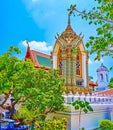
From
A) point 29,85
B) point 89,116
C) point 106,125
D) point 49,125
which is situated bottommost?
point 49,125

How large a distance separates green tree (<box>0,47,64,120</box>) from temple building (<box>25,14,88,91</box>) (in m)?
9.73

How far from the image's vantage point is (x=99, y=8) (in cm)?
575

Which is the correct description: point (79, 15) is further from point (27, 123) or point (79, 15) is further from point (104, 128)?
point (104, 128)

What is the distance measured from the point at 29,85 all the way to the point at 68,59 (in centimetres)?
1097

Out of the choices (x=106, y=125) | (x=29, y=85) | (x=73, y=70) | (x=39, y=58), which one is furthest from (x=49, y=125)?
(x=39, y=58)

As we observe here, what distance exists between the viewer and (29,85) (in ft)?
36.6

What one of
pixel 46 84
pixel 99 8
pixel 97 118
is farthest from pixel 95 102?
pixel 99 8

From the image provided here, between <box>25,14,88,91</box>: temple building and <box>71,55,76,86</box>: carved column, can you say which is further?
<box>25,14,88,91</box>: temple building

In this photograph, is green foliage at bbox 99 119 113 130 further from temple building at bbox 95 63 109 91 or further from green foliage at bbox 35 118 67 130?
temple building at bbox 95 63 109 91

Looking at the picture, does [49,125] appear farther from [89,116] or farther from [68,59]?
[68,59]

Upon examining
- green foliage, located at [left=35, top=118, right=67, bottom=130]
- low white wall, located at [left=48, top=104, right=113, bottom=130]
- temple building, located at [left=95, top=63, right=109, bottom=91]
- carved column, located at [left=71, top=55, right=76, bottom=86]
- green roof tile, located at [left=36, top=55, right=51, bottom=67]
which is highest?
temple building, located at [left=95, top=63, right=109, bottom=91]

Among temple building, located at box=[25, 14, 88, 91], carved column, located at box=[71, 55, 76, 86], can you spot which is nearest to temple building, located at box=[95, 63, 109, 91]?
temple building, located at box=[25, 14, 88, 91]

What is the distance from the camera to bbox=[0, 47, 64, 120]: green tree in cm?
1044

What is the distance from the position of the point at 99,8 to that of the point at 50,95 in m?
5.80
